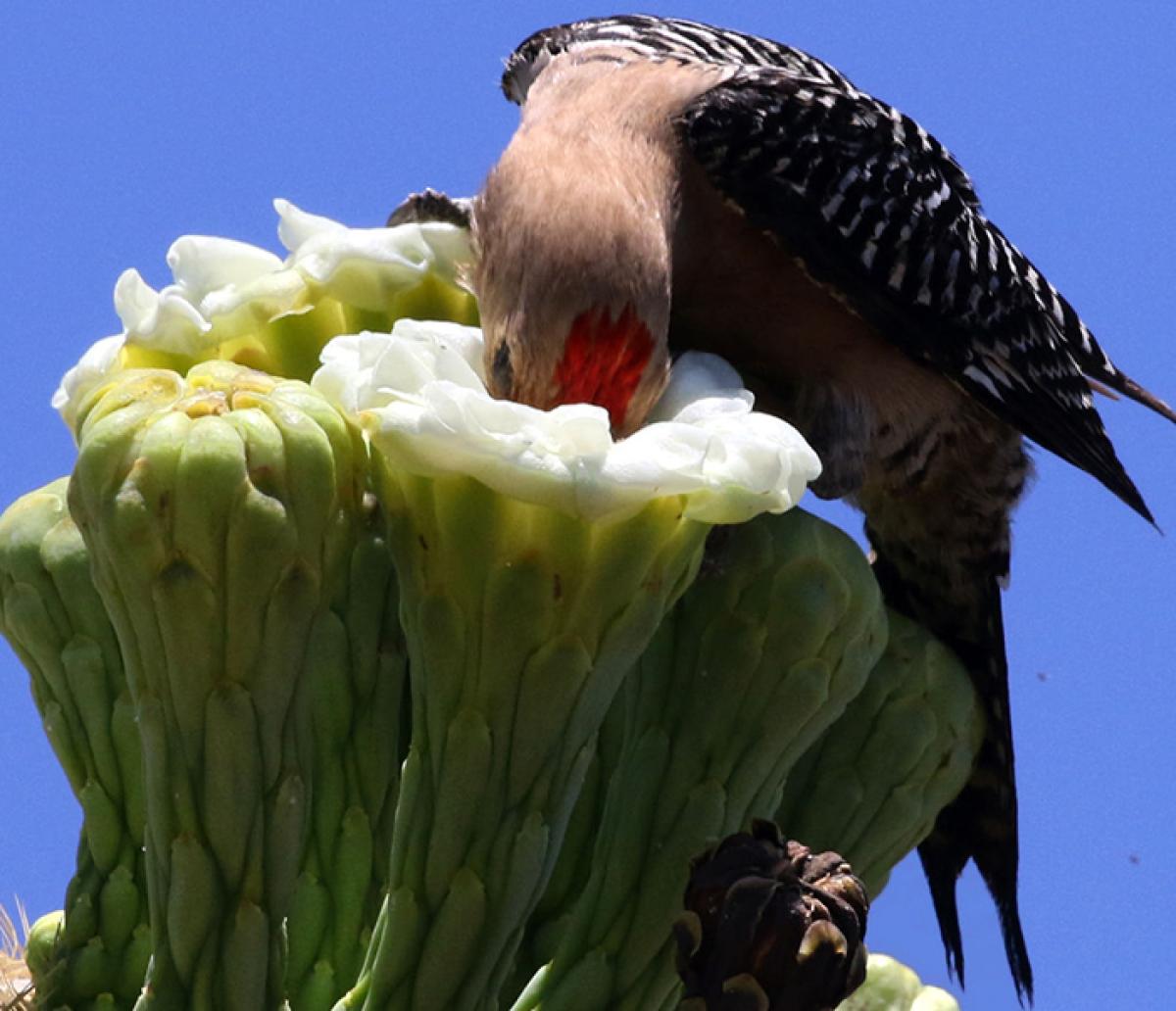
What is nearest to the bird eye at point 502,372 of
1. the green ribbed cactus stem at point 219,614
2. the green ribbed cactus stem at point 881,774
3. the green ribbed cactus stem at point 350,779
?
the green ribbed cactus stem at point 350,779

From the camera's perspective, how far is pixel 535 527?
8.37 ft

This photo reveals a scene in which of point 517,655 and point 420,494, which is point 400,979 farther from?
A: point 420,494

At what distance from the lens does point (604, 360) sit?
3.30 m

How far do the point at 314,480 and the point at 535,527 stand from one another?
30 centimetres

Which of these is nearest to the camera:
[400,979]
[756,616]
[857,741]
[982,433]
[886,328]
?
[400,979]

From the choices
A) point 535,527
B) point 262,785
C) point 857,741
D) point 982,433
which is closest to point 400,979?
point 262,785

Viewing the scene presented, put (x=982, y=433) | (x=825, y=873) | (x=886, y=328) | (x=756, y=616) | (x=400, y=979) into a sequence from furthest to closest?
(x=982, y=433) → (x=886, y=328) → (x=756, y=616) → (x=400, y=979) → (x=825, y=873)

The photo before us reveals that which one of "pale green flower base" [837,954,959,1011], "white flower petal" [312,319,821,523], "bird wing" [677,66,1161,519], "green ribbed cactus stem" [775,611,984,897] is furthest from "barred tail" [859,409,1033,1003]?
"white flower petal" [312,319,821,523]

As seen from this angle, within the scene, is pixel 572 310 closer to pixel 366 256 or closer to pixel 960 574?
pixel 366 256

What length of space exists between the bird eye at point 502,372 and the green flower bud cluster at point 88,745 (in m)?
0.70

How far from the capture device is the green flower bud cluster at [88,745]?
3070 millimetres

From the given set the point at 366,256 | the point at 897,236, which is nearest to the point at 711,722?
the point at 366,256

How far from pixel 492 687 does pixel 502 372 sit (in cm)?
76

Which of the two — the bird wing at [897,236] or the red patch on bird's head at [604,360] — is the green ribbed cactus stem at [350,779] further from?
the bird wing at [897,236]
